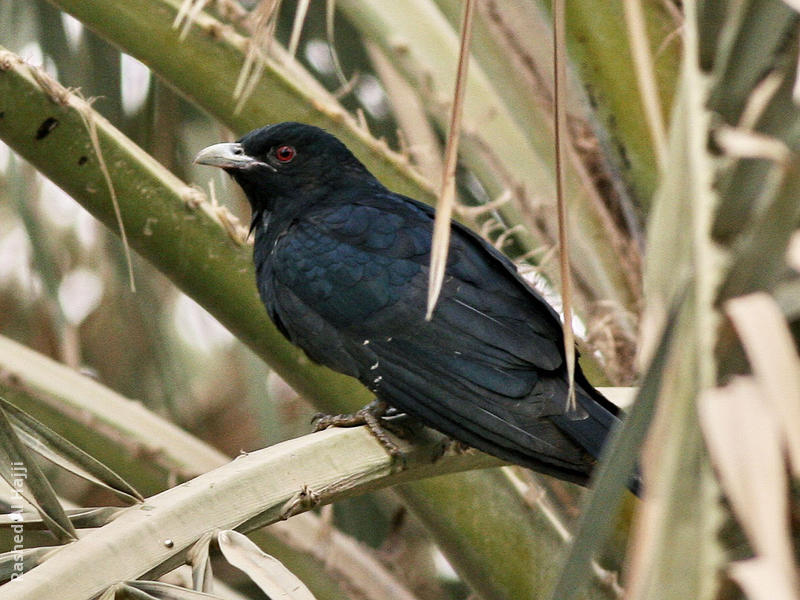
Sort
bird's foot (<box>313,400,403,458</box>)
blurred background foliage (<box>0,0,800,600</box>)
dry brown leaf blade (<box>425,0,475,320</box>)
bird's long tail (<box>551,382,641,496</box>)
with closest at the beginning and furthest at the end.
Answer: blurred background foliage (<box>0,0,800,600</box>), dry brown leaf blade (<box>425,0,475,320</box>), bird's long tail (<box>551,382,641,496</box>), bird's foot (<box>313,400,403,458</box>)

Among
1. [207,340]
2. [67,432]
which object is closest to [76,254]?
[207,340]

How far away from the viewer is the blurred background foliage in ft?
2.18

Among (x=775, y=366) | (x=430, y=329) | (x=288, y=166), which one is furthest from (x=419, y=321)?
(x=775, y=366)

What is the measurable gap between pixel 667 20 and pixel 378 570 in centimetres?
183

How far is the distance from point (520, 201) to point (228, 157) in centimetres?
98

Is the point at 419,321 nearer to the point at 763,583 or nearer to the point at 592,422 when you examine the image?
the point at 592,422

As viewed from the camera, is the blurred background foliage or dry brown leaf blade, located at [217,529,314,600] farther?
dry brown leaf blade, located at [217,529,314,600]

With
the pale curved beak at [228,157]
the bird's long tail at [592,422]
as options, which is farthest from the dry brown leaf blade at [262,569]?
the pale curved beak at [228,157]

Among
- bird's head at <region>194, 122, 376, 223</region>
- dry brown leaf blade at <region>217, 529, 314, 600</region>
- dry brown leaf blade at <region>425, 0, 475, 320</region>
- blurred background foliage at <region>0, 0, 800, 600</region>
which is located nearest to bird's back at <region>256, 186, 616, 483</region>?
blurred background foliage at <region>0, 0, 800, 600</region>

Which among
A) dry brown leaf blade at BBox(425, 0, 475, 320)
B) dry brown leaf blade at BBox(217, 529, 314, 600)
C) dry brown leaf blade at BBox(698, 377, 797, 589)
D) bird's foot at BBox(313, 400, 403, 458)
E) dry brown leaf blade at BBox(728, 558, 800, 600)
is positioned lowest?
bird's foot at BBox(313, 400, 403, 458)

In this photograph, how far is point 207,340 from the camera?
14.8 feet

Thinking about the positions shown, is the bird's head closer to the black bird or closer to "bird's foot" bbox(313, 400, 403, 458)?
the black bird

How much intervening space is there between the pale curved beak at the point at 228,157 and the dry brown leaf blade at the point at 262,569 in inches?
79.4

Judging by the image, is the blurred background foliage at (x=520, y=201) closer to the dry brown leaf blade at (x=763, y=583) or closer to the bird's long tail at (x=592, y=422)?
the dry brown leaf blade at (x=763, y=583)
